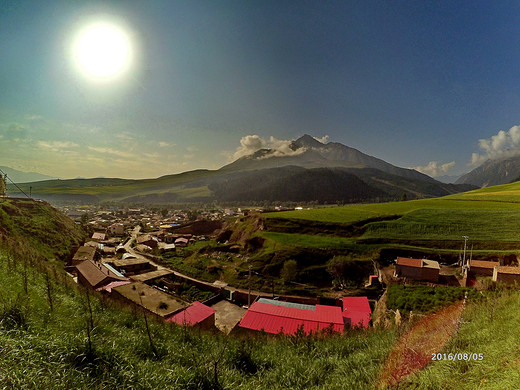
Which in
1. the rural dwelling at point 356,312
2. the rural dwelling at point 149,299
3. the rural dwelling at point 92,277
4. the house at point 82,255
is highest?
the rural dwelling at point 149,299

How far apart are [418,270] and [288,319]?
19183mm

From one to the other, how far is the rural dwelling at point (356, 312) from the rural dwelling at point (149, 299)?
534 inches

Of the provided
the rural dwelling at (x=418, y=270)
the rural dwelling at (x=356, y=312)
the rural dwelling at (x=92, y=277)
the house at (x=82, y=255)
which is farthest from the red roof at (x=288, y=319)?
the house at (x=82, y=255)

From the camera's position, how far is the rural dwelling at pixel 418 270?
25.6 meters

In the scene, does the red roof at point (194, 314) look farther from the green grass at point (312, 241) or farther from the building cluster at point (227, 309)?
the green grass at point (312, 241)

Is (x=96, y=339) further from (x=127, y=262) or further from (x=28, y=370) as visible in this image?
(x=127, y=262)

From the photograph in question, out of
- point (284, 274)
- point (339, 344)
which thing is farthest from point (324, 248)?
point (339, 344)

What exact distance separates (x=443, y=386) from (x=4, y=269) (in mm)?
14467

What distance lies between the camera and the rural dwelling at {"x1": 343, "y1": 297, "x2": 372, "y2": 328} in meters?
18.1

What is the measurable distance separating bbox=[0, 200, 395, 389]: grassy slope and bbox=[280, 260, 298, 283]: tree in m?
22.7

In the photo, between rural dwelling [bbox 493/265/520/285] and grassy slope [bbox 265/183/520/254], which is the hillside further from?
rural dwelling [bbox 493/265/520/285]

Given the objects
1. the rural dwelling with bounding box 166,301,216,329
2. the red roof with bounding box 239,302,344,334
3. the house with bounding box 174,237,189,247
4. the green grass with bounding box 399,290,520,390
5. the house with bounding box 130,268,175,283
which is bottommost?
the house with bounding box 174,237,189,247

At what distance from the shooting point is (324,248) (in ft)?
116

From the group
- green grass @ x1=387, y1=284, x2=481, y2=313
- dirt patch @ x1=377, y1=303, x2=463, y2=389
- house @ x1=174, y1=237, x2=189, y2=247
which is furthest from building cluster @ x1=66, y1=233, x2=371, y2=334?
house @ x1=174, y1=237, x2=189, y2=247
